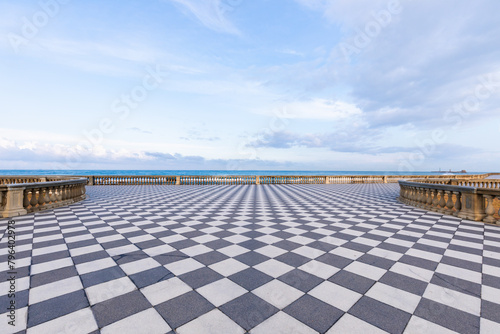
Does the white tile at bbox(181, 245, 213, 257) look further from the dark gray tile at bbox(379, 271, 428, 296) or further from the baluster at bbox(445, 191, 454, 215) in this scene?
the baluster at bbox(445, 191, 454, 215)

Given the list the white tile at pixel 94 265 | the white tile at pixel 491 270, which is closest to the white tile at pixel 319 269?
the white tile at pixel 491 270

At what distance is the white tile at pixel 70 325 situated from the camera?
75.4 inches

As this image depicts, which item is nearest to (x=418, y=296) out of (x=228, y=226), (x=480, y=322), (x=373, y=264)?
(x=480, y=322)

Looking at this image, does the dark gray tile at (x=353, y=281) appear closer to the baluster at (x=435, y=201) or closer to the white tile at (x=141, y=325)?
the white tile at (x=141, y=325)

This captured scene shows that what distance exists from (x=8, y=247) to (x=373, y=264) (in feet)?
19.6

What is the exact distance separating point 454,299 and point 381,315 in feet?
3.15

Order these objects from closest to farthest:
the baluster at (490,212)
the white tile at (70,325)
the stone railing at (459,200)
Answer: the white tile at (70,325) → the baluster at (490,212) → the stone railing at (459,200)

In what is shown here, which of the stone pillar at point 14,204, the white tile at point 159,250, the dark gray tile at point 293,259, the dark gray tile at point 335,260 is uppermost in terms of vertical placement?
the stone pillar at point 14,204

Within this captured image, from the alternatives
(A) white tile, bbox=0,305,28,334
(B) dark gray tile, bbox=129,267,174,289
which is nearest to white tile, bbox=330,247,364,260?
(B) dark gray tile, bbox=129,267,174,289

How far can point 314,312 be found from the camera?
2.20m

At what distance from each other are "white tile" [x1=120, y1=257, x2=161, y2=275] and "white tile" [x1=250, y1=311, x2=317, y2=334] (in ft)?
6.14

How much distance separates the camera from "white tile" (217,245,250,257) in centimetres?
372

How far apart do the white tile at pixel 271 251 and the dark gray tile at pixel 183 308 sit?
4.83ft

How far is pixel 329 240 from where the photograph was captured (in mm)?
4426
